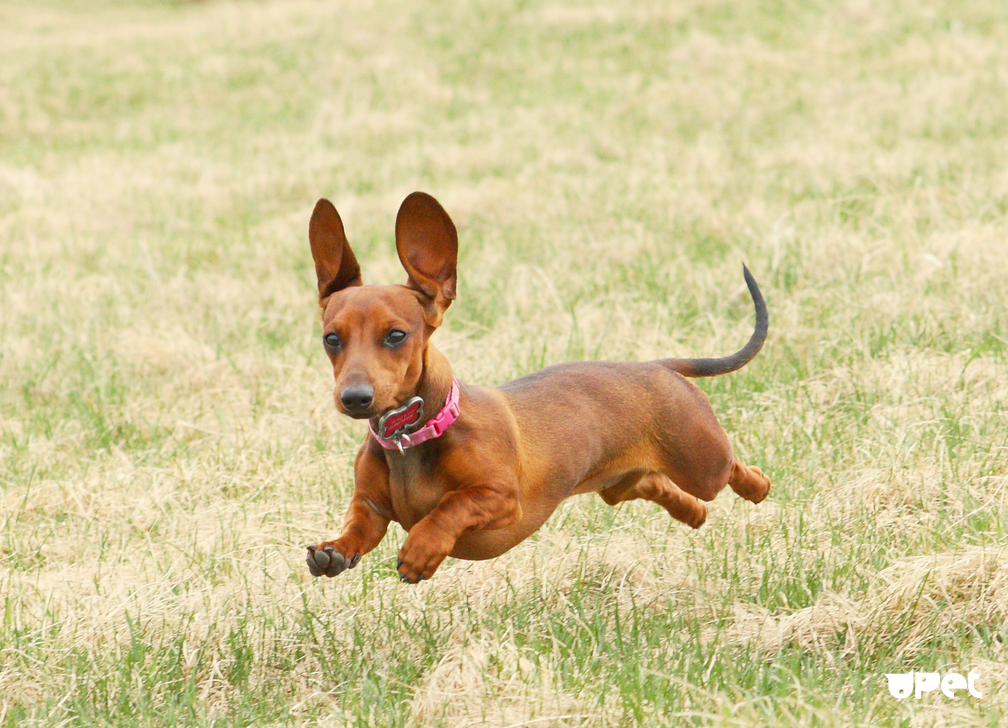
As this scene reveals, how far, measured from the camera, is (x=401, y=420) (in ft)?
11.0

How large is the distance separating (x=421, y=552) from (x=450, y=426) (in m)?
0.42

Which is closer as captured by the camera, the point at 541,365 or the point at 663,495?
the point at 663,495

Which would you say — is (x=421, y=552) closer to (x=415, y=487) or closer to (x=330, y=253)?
(x=415, y=487)

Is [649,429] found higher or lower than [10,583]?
higher

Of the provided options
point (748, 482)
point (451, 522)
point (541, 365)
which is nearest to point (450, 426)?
point (451, 522)

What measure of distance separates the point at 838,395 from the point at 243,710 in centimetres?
311

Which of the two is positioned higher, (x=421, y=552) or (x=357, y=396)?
(x=357, y=396)

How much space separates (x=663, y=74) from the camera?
13.7 m

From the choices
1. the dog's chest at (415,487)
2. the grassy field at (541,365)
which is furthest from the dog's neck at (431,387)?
the grassy field at (541,365)

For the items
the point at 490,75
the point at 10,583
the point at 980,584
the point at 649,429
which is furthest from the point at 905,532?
the point at 490,75

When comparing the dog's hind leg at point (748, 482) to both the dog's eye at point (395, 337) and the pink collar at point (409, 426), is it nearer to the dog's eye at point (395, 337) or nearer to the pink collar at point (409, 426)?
the pink collar at point (409, 426)

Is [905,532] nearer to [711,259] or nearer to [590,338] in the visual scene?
[590,338]

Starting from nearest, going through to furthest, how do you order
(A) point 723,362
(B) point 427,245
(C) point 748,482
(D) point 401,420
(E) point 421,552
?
(E) point 421,552 → (D) point 401,420 → (B) point 427,245 → (C) point 748,482 → (A) point 723,362

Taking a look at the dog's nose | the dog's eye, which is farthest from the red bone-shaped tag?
the dog's nose
